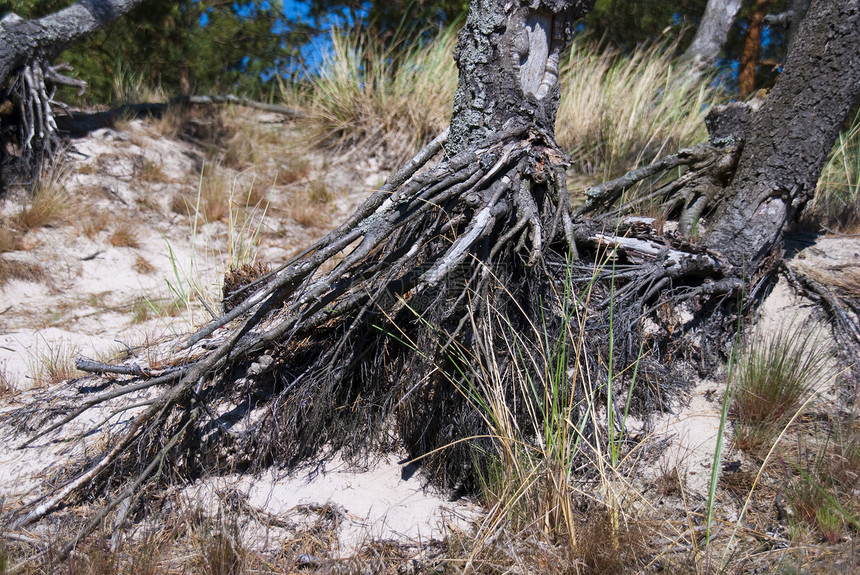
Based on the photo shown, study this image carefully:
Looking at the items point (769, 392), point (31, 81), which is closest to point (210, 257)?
point (31, 81)

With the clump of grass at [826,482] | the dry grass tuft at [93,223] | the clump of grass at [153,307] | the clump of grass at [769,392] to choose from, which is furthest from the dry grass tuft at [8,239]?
the clump of grass at [826,482]

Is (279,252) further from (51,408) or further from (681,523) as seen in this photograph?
(681,523)

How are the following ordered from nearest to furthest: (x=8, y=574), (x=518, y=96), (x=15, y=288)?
(x=8, y=574) < (x=518, y=96) < (x=15, y=288)

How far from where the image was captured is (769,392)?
115 inches

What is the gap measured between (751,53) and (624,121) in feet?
10.1

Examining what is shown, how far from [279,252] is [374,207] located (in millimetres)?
2702

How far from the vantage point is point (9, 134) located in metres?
5.21

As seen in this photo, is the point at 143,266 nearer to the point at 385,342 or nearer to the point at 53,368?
the point at 53,368

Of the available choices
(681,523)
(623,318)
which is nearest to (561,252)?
(623,318)

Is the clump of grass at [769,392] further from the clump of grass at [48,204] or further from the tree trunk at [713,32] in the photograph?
the clump of grass at [48,204]

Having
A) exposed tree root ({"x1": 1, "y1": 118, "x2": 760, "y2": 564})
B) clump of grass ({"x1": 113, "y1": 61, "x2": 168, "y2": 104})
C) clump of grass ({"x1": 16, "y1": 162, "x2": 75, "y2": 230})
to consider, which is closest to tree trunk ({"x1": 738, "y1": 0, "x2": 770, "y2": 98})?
exposed tree root ({"x1": 1, "y1": 118, "x2": 760, "y2": 564})

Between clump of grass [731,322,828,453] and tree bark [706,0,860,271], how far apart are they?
27.2 inches

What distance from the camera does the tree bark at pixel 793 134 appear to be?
3352mm

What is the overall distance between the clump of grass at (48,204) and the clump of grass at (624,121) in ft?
14.2
